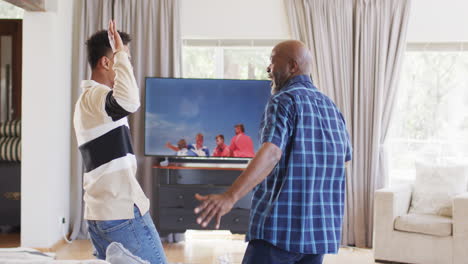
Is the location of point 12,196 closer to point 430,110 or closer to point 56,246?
point 56,246

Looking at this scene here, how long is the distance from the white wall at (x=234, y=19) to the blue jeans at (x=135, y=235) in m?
3.86

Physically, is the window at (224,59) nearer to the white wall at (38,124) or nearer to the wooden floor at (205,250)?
the white wall at (38,124)

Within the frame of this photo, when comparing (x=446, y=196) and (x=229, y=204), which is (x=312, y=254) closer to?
(x=229, y=204)

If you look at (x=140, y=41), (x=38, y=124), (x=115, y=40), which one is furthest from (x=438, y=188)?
(x=115, y=40)

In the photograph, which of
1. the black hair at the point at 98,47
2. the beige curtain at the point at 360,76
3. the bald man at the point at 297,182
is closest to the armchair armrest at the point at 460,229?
the beige curtain at the point at 360,76

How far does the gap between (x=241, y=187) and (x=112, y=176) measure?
0.50 m

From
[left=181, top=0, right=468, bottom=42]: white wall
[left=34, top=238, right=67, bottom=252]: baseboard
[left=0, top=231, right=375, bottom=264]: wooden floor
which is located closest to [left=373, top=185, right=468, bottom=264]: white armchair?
[left=0, top=231, right=375, bottom=264]: wooden floor

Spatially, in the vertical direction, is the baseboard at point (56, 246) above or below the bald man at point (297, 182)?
below

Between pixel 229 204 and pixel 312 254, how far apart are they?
404mm

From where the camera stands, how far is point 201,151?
520cm

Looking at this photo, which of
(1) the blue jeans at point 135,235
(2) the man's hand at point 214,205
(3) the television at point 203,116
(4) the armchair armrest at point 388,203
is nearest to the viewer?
(2) the man's hand at point 214,205

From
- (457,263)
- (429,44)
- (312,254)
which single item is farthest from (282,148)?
(429,44)

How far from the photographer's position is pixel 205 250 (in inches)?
201

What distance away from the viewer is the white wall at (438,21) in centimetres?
539
